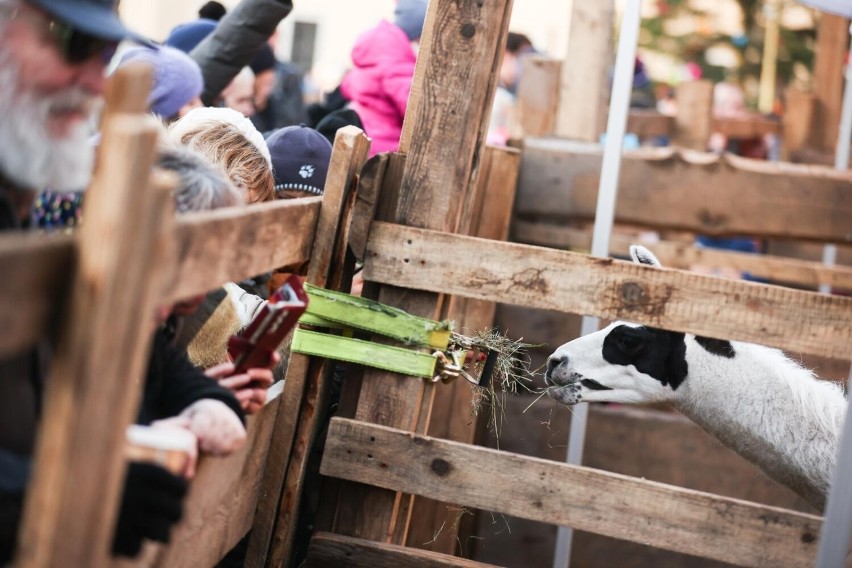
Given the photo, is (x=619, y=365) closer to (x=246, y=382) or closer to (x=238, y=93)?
(x=246, y=382)

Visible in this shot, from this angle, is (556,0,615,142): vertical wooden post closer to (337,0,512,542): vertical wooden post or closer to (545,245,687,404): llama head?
(545,245,687,404): llama head

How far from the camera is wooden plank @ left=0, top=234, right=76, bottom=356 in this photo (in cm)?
125

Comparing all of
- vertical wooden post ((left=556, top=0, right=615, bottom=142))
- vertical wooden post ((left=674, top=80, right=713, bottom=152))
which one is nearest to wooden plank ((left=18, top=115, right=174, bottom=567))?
vertical wooden post ((left=556, top=0, right=615, bottom=142))

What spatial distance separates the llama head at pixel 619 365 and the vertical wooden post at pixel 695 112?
4.89 meters

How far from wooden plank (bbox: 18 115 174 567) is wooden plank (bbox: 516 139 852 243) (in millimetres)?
3845

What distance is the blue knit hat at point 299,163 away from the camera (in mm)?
3381

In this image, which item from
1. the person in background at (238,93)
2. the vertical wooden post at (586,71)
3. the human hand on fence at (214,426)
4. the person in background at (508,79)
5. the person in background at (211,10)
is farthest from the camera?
the person in background at (508,79)

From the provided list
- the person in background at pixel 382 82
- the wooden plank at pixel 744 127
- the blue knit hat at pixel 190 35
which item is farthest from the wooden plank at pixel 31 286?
the wooden plank at pixel 744 127

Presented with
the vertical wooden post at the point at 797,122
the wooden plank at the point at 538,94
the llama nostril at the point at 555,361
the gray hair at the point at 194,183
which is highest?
the vertical wooden post at the point at 797,122

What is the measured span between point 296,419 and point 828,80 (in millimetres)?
8526

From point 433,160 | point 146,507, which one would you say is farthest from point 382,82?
point 146,507

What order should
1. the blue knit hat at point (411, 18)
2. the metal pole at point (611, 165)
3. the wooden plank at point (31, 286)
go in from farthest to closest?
1. the blue knit hat at point (411, 18)
2. the metal pole at point (611, 165)
3. the wooden plank at point (31, 286)

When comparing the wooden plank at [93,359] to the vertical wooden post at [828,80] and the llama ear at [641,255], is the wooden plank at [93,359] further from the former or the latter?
the vertical wooden post at [828,80]

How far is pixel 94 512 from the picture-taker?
1389 mm
